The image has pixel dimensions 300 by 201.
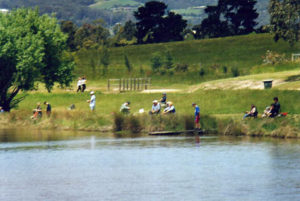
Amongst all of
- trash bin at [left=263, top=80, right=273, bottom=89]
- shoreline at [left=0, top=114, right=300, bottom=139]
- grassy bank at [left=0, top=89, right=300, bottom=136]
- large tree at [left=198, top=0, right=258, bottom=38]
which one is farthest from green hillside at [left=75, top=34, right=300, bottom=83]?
shoreline at [left=0, top=114, right=300, bottom=139]

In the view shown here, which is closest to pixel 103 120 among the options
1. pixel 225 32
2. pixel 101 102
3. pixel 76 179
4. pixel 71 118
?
pixel 71 118

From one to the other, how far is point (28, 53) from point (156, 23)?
272 feet

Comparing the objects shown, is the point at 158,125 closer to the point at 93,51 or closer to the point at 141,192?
the point at 141,192

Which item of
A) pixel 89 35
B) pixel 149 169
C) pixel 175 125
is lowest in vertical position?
pixel 149 169

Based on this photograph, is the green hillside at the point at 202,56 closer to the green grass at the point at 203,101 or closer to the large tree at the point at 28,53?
the green grass at the point at 203,101

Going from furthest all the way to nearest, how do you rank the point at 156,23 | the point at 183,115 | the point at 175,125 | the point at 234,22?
the point at 156,23 < the point at 234,22 < the point at 175,125 < the point at 183,115

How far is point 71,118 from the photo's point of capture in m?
50.4

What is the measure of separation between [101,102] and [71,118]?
40.6ft

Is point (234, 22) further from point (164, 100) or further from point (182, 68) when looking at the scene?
point (164, 100)

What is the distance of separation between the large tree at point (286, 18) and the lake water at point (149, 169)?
18187 mm

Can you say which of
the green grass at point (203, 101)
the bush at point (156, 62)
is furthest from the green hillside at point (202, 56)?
the green grass at point (203, 101)

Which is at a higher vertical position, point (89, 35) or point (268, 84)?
point (89, 35)

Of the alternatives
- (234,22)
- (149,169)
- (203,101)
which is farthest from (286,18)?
(234,22)

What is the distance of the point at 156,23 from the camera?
5581 inches
